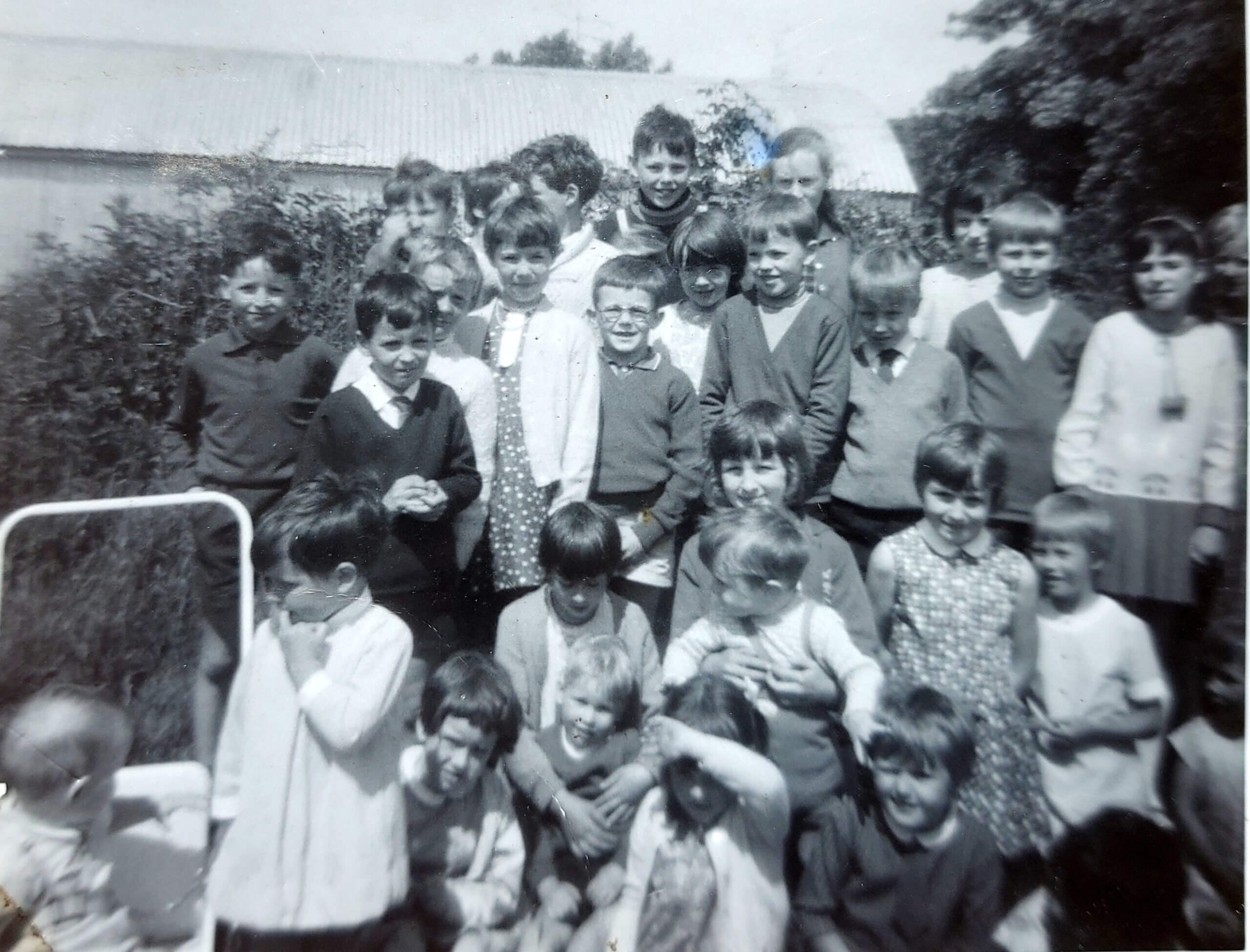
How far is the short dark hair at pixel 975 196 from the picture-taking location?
2.10 metres

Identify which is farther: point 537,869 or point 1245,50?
point 1245,50

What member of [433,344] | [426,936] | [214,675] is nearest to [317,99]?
[433,344]

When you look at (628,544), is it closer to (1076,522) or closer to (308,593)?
(308,593)

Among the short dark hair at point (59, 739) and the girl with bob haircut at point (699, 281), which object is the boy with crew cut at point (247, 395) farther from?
the girl with bob haircut at point (699, 281)

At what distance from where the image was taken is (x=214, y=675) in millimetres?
1966

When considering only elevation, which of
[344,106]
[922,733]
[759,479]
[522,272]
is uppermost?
[344,106]

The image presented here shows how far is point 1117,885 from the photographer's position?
6.93ft

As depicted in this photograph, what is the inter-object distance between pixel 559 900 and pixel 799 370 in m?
1.25

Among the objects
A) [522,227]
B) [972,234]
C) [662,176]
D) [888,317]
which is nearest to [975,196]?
[972,234]

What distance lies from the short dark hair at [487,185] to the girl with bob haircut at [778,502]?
2.29ft

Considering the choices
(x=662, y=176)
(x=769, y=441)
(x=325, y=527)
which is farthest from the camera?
(x=662, y=176)

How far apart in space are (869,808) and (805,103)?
1.54m

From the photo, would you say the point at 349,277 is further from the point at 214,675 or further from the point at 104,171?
the point at 214,675

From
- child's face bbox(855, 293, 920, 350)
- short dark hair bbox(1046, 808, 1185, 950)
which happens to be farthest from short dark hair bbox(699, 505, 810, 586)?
short dark hair bbox(1046, 808, 1185, 950)
